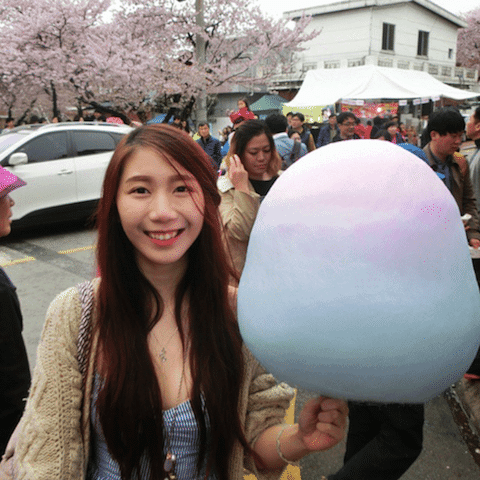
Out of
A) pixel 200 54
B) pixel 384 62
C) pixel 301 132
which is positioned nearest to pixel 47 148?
pixel 301 132

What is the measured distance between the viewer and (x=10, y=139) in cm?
735

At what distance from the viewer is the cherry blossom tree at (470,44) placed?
139 feet

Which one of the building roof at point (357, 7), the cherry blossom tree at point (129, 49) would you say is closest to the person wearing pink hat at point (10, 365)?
the cherry blossom tree at point (129, 49)

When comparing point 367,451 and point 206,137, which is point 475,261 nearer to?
point 367,451

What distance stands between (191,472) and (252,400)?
9.7 inches

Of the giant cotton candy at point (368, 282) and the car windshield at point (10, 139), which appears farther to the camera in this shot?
the car windshield at point (10, 139)

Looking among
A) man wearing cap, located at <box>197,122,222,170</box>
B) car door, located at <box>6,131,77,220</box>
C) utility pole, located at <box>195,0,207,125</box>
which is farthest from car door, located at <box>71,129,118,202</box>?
utility pole, located at <box>195,0,207,125</box>

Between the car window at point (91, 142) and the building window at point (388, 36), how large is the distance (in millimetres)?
28984

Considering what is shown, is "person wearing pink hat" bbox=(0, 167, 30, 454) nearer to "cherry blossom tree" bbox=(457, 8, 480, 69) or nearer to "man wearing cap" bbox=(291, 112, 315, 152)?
"man wearing cap" bbox=(291, 112, 315, 152)

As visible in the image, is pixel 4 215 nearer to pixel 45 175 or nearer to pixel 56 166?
pixel 45 175

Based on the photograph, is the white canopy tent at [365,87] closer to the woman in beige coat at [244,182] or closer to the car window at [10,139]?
the car window at [10,139]

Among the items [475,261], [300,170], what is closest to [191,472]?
[300,170]

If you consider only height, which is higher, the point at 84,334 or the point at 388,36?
the point at 388,36

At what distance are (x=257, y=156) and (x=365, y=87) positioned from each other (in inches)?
568
